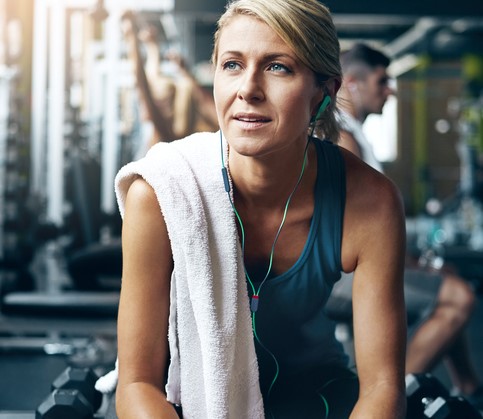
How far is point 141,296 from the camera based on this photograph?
44.0 inches

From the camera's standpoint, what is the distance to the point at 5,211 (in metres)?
3.40

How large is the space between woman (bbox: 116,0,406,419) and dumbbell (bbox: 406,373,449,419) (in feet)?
0.72

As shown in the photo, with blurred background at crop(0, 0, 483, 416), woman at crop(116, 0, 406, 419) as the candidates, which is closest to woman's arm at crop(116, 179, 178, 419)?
woman at crop(116, 0, 406, 419)

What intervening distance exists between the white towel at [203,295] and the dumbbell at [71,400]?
8.8 inches

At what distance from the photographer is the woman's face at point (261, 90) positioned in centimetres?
106

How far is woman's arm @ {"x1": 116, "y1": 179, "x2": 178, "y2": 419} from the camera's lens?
1.12 m

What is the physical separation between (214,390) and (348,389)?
1.04 feet

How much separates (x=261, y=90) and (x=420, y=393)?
0.75 m

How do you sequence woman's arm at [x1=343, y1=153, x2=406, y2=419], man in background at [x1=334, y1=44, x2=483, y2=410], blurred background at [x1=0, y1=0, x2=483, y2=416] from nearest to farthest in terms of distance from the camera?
1. woman's arm at [x1=343, y1=153, x2=406, y2=419]
2. man in background at [x1=334, y1=44, x2=483, y2=410]
3. blurred background at [x1=0, y1=0, x2=483, y2=416]

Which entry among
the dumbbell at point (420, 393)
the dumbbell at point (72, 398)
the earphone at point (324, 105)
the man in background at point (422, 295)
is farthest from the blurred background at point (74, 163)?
Answer: the earphone at point (324, 105)

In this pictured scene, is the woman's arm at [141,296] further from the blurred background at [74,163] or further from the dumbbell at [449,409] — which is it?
the blurred background at [74,163]

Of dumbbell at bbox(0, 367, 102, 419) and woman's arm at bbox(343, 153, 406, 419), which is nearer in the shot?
woman's arm at bbox(343, 153, 406, 419)

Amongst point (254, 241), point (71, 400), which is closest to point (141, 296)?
point (254, 241)

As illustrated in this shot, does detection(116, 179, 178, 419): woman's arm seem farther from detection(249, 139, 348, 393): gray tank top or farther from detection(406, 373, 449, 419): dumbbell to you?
detection(406, 373, 449, 419): dumbbell
